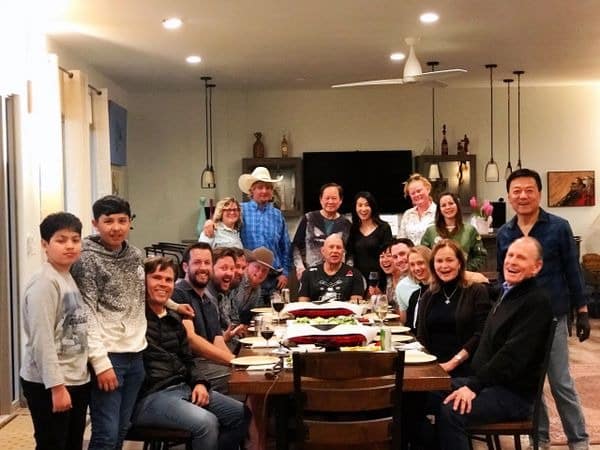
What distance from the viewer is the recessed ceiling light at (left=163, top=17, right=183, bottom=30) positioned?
555 cm

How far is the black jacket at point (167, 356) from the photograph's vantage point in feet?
10.1

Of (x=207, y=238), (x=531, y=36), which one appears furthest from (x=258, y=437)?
(x=531, y=36)

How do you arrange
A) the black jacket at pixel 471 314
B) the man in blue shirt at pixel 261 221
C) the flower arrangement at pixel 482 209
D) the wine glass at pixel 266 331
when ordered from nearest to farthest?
the wine glass at pixel 266 331, the black jacket at pixel 471 314, the man in blue shirt at pixel 261 221, the flower arrangement at pixel 482 209

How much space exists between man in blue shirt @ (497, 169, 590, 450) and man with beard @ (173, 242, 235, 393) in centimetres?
158

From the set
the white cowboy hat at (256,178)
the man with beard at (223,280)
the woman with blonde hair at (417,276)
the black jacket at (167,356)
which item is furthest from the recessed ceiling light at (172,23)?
the black jacket at (167,356)

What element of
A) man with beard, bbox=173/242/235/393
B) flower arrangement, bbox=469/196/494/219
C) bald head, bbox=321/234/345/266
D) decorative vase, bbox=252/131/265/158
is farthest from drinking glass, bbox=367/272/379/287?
decorative vase, bbox=252/131/265/158

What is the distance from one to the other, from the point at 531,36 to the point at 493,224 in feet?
10.2

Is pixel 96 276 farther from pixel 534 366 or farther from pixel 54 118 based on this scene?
pixel 54 118

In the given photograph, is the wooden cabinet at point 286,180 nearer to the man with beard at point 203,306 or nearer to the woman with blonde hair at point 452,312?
the man with beard at point 203,306

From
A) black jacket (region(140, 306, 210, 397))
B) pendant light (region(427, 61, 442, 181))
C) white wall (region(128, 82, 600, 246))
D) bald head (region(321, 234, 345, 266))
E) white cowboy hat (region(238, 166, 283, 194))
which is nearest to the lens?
black jacket (region(140, 306, 210, 397))

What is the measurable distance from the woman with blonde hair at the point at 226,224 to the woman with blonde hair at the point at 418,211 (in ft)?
4.20

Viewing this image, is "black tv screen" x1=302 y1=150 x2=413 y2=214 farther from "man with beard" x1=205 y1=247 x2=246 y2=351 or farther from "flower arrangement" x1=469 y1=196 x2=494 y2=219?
"man with beard" x1=205 y1=247 x2=246 y2=351

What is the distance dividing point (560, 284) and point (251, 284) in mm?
1893

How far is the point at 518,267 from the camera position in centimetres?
308
